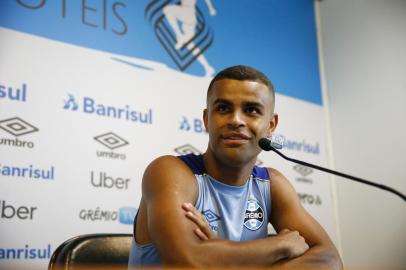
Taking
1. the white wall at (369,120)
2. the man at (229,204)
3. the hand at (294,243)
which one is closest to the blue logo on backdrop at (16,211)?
the man at (229,204)

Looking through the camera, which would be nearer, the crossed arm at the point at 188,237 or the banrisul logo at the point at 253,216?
the crossed arm at the point at 188,237

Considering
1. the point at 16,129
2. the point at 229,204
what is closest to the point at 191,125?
the point at 16,129

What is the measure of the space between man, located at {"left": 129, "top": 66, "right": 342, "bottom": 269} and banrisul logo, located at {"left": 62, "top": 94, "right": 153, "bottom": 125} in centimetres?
94

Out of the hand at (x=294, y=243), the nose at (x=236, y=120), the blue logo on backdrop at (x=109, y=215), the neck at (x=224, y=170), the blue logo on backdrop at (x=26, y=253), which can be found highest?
the nose at (x=236, y=120)

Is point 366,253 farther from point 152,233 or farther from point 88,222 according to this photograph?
point 152,233

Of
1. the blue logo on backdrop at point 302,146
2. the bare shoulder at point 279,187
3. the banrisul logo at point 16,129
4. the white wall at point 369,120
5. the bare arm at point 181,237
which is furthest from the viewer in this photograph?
the blue logo on backdrop at point 302,146

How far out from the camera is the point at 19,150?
228cm

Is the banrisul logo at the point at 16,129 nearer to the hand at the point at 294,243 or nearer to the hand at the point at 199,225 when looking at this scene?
the hand at the point at 199,225

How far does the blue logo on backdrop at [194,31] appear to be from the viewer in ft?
8.50

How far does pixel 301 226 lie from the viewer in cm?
173

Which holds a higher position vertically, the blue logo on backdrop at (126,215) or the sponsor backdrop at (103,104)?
the sponsor backdrop at (103,104)

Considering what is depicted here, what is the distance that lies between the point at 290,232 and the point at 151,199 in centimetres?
50

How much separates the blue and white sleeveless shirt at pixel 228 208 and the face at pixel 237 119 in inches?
4.0

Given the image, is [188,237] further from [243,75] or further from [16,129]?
[16,129]
